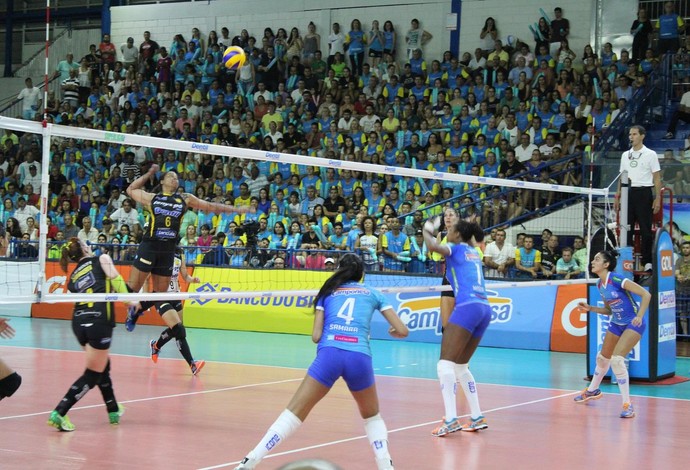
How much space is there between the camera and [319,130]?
22.9 m

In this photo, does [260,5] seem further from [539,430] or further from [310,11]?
[539,430]

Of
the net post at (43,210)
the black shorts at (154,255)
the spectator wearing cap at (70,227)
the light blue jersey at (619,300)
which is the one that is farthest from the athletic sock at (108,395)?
the spectator wearing cap at (70,227)

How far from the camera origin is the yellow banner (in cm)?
1786

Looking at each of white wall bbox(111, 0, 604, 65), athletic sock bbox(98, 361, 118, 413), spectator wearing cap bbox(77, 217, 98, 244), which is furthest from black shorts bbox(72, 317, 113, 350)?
white wall bbox(111, 0, 604, 65)

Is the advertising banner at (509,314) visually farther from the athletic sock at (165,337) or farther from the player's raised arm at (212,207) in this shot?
the player's raised arm at (212,207)

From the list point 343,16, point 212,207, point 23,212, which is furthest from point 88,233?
point 343,16

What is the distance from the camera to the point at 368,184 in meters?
18.7

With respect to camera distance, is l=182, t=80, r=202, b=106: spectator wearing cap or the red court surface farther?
l=182, t=80, r=202, b=106: spectator wearing cap

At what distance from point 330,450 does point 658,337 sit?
21.5 ft

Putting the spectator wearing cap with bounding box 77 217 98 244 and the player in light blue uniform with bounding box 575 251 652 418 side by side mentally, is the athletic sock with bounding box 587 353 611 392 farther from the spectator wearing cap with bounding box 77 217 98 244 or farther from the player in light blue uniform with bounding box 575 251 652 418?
the spectator wearing cap with bounding box 77 217 98 244

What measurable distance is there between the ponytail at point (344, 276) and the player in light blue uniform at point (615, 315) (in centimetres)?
485

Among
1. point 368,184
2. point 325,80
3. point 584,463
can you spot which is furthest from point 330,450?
point 325,80

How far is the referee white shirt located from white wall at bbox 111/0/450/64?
42.0ft

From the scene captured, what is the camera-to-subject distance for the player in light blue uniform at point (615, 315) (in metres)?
10.8
